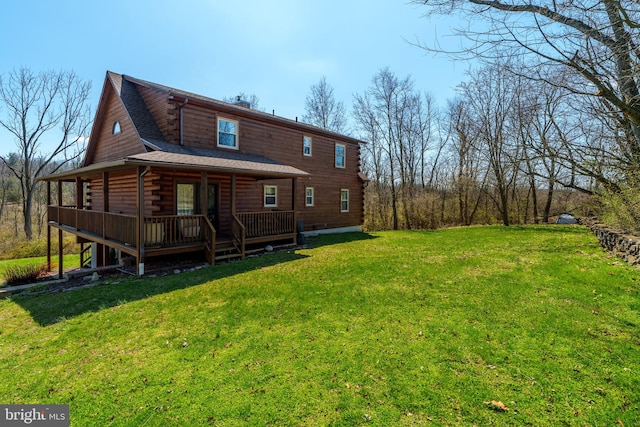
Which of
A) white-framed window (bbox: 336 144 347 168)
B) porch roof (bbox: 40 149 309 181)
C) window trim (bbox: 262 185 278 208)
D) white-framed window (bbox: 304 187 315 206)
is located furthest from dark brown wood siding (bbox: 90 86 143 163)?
white-framed window (bbox: 336 144 347 168)

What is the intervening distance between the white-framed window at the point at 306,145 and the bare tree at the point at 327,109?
49.9 ft

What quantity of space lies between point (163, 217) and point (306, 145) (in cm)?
917

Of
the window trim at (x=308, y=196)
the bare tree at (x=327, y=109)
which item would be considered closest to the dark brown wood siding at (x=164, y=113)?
the window trim at (x=308, y=196)

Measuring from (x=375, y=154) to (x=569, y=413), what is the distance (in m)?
25.6

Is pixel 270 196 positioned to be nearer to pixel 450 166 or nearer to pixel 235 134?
pixel 235 134

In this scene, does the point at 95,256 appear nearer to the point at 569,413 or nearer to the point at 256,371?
the point at 256,371

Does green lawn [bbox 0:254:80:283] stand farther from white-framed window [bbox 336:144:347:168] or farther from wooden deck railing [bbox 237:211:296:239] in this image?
white-framed window [bbox 336:144:347:168]

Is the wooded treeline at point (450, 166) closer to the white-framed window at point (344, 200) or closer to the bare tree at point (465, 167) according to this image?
the bare tree at point (465, 167)

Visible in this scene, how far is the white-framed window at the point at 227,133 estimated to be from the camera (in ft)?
39.6

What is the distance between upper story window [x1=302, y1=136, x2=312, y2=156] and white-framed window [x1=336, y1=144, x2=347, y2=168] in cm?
239

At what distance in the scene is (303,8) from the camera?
312 inches

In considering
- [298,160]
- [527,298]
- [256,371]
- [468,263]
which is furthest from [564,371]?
[298,160]

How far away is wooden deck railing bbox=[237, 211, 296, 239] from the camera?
1091 cm

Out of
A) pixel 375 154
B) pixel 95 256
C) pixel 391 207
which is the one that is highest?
pixel 375 154
